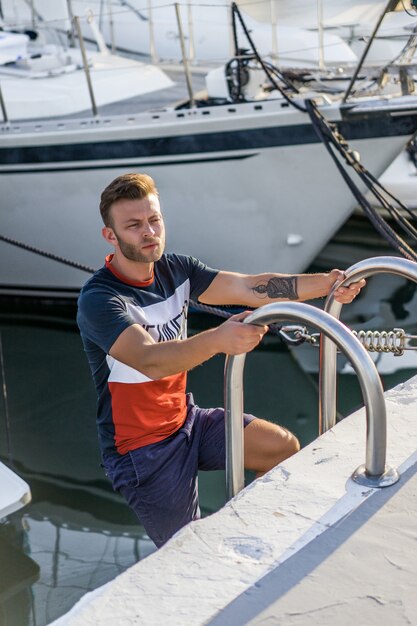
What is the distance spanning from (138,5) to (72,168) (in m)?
5.44

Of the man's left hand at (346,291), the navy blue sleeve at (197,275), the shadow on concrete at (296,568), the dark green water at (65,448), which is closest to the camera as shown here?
the shadow on concrete at (296,568)

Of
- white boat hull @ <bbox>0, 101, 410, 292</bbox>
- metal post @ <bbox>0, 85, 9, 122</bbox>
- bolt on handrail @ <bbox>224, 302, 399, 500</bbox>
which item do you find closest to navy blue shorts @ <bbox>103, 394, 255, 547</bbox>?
bolt on handrail @ <bbox>224, 302, 399, 500</bbox>

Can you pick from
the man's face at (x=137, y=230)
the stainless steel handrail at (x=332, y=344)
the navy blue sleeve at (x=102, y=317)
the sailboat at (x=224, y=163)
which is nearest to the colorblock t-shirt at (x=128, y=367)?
the navy blue sleeve at (x=102, y=317)

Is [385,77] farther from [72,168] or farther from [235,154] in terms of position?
[72,168]

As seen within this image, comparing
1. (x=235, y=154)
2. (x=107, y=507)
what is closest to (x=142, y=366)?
(x=107, y=507)

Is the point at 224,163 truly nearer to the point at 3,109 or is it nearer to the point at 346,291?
the point at 3,109

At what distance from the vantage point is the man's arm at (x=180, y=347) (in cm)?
237

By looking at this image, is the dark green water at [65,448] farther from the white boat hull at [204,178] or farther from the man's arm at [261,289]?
the man's arm at [261,289]

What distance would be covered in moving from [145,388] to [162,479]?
31 centimetres

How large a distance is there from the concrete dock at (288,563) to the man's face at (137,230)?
2.61ft

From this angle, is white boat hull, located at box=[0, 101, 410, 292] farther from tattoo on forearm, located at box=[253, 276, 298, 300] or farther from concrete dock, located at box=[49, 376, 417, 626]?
concrete dock, located at box=[49, 376, 417, 626]

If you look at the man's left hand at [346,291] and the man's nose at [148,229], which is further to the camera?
the man's left hand at [346,291]

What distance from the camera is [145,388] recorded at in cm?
277

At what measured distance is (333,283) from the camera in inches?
119
